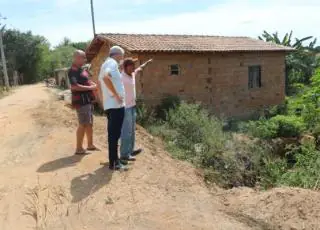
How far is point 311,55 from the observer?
24.9 m

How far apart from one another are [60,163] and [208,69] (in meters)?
10.4

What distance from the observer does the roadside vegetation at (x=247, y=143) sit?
8227 millimetres

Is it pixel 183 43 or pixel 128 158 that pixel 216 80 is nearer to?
pixel 183 43

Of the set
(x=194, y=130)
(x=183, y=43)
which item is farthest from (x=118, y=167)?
(x=183, y=43)

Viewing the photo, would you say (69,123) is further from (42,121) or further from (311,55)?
(311,55)

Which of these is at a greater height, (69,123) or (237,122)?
(69,123)

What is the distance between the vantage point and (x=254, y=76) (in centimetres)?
1764

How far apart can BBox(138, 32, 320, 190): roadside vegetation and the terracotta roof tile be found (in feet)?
6.45

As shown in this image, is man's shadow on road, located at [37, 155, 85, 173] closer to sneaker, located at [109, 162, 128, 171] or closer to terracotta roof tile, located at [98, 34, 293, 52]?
sneaker, located at [109, 162, 128, 171]

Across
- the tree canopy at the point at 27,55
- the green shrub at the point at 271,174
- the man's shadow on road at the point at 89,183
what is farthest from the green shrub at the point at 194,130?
the tree canopy at the point at 27,55

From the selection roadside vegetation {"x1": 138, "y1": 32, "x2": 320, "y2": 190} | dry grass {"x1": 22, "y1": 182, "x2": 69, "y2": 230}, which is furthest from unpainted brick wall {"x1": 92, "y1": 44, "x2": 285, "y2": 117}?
dry grass {"x1": 22, "y1": 182, "x2": 69, "y2": 230}

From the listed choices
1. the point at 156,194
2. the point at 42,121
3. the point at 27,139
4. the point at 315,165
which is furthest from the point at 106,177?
the point at 42,121

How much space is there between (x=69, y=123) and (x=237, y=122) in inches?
323

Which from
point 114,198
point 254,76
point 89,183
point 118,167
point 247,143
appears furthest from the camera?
point 254,76
